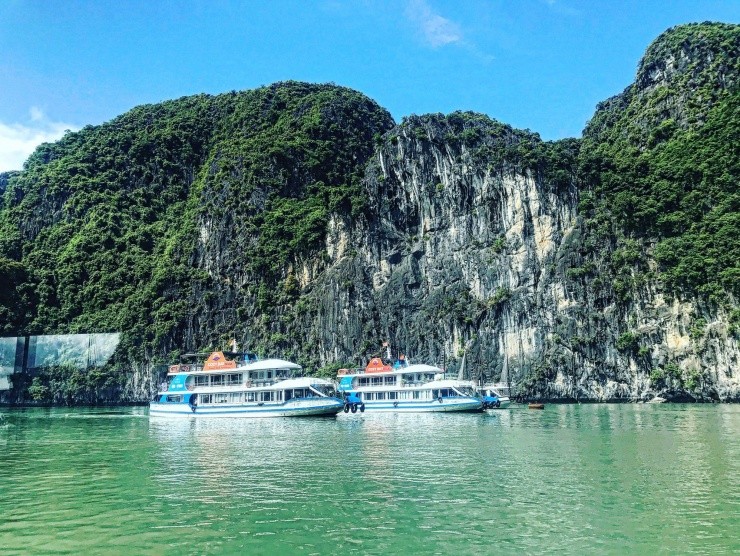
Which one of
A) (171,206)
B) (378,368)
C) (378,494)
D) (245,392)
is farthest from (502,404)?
(171,206)

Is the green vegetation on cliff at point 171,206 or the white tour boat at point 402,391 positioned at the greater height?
the green vegetation on cliff at point 171,206

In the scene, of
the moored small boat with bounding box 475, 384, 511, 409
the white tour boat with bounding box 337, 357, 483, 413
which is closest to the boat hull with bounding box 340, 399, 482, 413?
the white tour boat with bounding box 337, 357, 483, 413

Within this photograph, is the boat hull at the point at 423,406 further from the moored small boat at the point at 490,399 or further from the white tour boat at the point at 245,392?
the white tour boat at the point at 245,392

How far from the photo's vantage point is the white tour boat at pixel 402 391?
53.0 meters

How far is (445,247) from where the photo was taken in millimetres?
92062

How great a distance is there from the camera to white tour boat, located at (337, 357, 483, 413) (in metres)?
53.0

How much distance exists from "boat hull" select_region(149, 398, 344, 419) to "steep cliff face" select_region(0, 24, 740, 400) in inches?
1433

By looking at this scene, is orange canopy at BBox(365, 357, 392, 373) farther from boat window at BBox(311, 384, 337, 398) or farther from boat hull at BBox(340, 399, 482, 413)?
boat window at BBox(311, 384, 337, 398)

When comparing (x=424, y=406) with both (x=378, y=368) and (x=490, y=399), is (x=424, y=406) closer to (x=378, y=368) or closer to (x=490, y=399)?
(x=378, y=368)

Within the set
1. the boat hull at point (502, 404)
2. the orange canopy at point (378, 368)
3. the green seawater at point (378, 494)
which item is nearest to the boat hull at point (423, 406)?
the orange canopy at point (378, 368)

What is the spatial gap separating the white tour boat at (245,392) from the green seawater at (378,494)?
558 inches

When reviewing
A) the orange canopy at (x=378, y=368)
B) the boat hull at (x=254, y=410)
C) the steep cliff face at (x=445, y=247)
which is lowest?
the boat hull at (x=254, y=410)

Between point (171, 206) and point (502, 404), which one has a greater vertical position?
point (171, 206)

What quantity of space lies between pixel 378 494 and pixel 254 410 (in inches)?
1303
